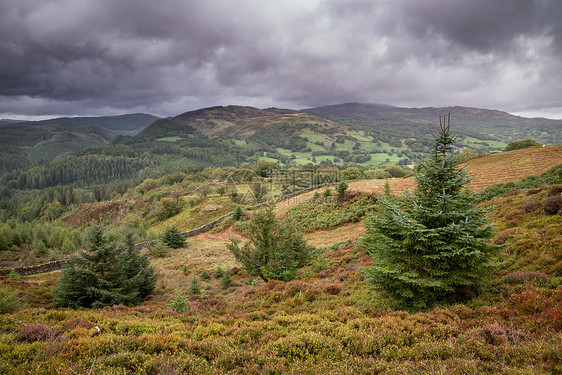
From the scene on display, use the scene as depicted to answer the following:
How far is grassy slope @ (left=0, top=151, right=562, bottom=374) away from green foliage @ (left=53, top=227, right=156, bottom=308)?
1.11 m

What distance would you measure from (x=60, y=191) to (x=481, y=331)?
530 feet

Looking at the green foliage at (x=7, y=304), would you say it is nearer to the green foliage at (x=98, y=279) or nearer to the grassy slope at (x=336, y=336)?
the grassy slope at (x=336, y=336)

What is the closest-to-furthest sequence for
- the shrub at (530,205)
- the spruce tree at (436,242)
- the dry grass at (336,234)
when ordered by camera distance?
the spruce tree at (436,242), the shrub at (530,205), the dry grass at (336,234)

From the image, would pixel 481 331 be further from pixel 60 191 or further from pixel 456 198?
pixel 60 191

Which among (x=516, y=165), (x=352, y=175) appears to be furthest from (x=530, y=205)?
(x=352, y=175)

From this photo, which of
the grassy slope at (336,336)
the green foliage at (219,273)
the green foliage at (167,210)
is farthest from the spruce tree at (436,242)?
the green foliage at (167,210)

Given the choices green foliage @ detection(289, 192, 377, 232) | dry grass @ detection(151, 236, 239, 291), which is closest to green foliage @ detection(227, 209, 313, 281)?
dry grass @ detection(151, 236, 239, 291)

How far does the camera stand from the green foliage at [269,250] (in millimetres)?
13719

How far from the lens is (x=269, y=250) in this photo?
46.3ft

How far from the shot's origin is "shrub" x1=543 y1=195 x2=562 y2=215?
35.3 ft

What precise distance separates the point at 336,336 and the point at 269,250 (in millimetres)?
8318

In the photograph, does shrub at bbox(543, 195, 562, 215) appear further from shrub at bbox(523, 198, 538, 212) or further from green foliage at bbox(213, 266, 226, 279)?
green foliage at bbox(213, 266, 226, 279)

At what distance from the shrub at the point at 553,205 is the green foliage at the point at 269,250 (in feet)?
41.6

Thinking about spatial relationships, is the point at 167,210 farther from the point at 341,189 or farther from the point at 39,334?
the point at 39,334
